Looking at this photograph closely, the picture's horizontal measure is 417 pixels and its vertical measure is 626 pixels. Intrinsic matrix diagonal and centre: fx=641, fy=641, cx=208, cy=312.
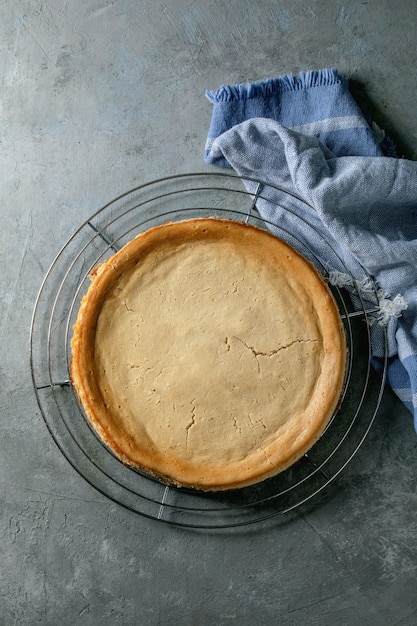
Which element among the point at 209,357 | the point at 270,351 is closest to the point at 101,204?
the point at 209,357

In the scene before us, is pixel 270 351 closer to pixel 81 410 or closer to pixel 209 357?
pixel 209 357

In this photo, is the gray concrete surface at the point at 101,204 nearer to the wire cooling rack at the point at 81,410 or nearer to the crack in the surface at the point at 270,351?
the wire cooling rack at the point at 81,410

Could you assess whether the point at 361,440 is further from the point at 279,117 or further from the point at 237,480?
the point at 279,117

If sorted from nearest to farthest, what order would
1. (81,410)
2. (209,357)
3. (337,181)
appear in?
1. (209,357)
2. (337,181)
3. (81,410)

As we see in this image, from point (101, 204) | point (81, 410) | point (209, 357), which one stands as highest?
point (101, 204)

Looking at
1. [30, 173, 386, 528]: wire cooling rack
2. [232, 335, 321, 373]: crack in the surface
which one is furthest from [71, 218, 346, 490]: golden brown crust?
[30, 173, 386, 528]: wire cooling rack

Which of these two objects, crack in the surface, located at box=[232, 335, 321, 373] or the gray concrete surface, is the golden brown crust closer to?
crack in the surface, located at box=[232, 335, 321, 373]

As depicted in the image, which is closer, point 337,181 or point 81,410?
point 337,181
